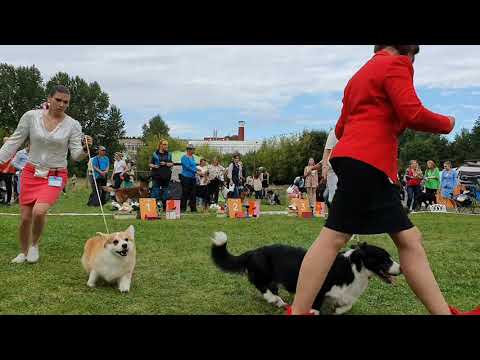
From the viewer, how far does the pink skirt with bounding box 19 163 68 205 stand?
438cm

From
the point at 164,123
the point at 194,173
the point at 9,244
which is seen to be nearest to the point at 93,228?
the point at 9,244

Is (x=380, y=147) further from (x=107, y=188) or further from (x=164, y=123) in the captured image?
(x=164, y=123)

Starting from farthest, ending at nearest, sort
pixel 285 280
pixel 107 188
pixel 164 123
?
pixel 164 123 < pixel 107 188 < pixel 285 280

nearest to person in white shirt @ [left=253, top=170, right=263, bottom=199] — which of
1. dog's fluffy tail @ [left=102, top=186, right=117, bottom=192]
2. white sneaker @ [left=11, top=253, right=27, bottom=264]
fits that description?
dog's fluffy tail @ [left=102, top=186, right=117, bottom=192]

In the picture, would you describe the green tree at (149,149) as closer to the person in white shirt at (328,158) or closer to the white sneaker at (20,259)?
the person in white shirt at (328,158)

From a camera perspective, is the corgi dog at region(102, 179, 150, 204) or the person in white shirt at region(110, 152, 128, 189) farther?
the person in white shirt at region(110, 152, 128, 189)

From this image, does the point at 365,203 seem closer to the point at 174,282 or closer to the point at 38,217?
the point at 174,282

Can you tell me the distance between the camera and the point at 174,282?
4035 millimetres

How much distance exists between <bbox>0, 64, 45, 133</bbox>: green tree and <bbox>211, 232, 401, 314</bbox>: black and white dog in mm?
59776

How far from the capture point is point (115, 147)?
62.8 meters

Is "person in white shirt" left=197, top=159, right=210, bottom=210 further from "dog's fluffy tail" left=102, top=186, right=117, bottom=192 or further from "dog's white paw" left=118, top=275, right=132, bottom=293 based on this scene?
"dog's white paw" left=118, top=275, right=132, bottom=293

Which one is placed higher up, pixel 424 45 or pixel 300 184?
pixel 424 45
